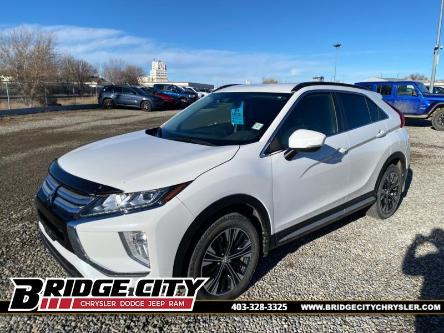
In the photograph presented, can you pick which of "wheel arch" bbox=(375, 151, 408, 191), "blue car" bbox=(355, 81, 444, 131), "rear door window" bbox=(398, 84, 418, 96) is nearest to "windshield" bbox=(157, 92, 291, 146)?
"wheel arch" bbox=(375, 151, 408, 191)

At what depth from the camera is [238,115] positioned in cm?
341

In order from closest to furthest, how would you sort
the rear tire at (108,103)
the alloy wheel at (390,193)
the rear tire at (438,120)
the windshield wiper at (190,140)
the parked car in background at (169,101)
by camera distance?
the windshield wiper at (190,140) < the alloy wheel at (390,193) < the rear tire at (438,120) < the rear tire at (108,103) < the parked car in background at (169,101)

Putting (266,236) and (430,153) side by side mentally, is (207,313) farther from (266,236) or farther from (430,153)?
(430,153)

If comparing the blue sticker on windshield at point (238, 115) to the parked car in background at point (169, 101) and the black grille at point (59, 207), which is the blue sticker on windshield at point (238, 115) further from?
the parked car in background at point (169, 101)

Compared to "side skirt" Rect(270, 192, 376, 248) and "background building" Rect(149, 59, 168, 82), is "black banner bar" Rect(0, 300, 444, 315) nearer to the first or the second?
"side skirt" Rect(270, 192, 376, 248)

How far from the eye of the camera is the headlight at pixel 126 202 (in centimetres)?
223

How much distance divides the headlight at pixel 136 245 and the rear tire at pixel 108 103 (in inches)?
884

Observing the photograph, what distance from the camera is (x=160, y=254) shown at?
222 cm

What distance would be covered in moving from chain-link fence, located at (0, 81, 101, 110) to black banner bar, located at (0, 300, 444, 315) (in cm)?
2287

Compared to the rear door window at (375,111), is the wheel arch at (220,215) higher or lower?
lower

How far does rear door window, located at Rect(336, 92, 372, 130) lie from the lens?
374cm

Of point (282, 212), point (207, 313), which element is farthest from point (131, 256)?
point (282, 212)

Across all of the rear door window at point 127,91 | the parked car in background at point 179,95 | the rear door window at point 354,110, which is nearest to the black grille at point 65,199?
the rear door window at point 354,110

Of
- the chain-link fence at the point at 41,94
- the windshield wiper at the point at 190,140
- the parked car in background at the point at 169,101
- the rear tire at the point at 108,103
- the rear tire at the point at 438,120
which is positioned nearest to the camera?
the windshield wiper at the point at 190,140
